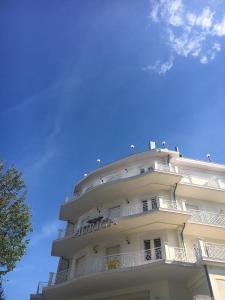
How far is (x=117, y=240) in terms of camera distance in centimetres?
2192

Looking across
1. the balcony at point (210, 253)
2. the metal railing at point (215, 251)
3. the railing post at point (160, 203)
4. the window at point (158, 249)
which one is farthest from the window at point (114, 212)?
→ the metal railing at point (215, 251)

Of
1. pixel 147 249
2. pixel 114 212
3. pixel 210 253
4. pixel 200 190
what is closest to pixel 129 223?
pixel 147 249

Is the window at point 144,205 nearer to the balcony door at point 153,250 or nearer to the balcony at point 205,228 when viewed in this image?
the balcony door at point 153,250

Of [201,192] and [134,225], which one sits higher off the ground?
[201,192]

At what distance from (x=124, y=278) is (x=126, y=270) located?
982mm

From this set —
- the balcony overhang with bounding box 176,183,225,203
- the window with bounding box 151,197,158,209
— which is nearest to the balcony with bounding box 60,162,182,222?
the window with bounding box 151,197,158,209

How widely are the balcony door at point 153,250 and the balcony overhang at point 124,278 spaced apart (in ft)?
5.32

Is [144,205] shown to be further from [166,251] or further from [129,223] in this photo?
[166,251]

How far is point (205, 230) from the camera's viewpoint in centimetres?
2133

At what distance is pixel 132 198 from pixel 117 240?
374 cm

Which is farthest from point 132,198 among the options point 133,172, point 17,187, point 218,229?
point 17,187

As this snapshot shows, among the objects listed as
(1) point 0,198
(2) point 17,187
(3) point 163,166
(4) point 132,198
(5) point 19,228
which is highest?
(3) point 163,166

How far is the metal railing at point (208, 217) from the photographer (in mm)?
22391

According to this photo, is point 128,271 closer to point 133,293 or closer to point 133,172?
point 133,293
